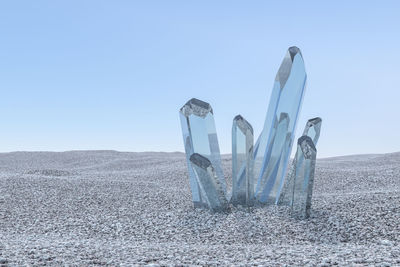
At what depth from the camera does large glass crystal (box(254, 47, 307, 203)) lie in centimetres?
687

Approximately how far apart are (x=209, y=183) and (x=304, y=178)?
4.95ft

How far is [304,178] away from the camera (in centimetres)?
Result: 636

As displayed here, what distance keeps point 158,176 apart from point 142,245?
6.82 meters

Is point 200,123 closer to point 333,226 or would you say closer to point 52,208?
point 333,226

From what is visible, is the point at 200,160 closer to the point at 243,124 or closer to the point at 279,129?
the point at 243,124

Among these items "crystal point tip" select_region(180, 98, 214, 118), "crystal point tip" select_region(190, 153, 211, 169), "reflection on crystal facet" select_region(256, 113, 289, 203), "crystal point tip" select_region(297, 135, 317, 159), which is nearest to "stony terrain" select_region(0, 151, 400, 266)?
"reflection on crystal facet" select_region(256, 113, 289, 203)

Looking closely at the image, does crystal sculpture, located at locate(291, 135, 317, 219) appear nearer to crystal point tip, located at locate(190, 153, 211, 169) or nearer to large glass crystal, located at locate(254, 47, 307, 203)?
large glass crystal, located at locate(254, 47, 307, 203)

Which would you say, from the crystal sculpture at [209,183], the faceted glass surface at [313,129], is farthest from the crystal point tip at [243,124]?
the faceted glass surface at [313,129]

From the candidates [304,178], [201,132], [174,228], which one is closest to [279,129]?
[304,178]

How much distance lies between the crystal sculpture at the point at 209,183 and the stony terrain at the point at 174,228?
0.72 ft

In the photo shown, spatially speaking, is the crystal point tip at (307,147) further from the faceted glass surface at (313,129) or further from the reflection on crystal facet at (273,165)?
the faceted glass surface at (313,129)

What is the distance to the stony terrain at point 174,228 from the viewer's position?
13.8 feet

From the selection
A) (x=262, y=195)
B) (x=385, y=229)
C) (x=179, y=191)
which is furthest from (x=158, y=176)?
(x=385, y=229)

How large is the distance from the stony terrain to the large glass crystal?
0.57m
